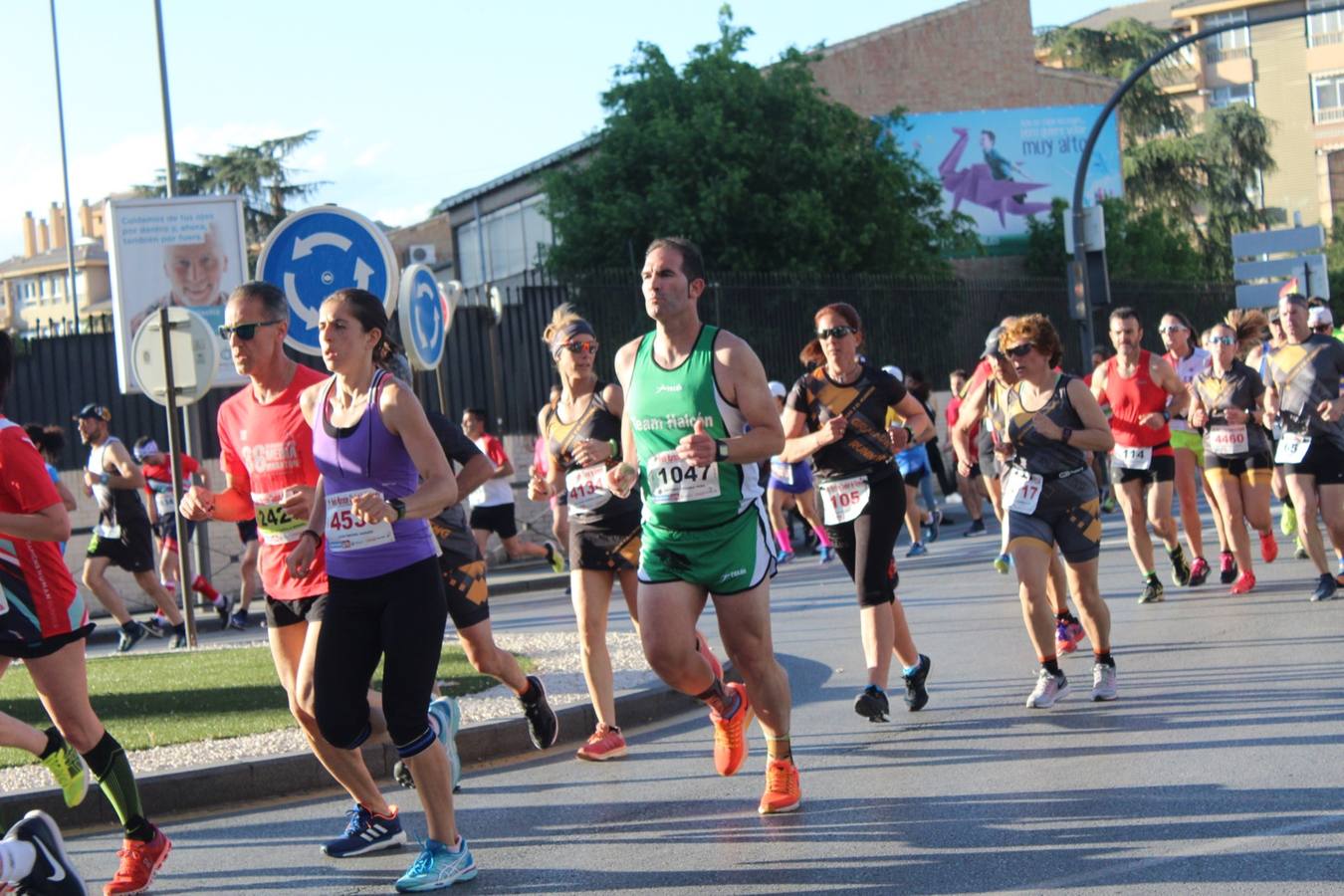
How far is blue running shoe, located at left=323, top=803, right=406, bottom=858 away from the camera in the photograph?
6.16 m

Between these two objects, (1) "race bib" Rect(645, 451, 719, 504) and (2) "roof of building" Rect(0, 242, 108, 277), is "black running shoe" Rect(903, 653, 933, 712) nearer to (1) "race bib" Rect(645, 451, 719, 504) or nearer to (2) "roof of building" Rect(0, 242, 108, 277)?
(1) "race bib" Rect(645, 451, 719, 504)

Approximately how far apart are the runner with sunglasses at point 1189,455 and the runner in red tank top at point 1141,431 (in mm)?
464

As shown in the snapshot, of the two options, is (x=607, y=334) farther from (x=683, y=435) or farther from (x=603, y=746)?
(x=683, y=435)

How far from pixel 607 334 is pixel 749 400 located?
57.0 feet

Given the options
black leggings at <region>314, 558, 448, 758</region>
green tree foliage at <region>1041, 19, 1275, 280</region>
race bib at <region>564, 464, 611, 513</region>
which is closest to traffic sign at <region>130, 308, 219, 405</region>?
race bib at <region>564, 464, 611, 513</region>

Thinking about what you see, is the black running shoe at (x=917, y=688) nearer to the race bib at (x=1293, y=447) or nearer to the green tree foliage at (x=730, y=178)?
the race bib at (x=1293, y=447)

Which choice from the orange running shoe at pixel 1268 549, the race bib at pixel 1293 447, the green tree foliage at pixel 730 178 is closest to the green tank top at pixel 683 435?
the race bib at pixel 1293 447

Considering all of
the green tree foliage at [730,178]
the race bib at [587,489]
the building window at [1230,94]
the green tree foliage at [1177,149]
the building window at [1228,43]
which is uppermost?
the building window at [1228,43]

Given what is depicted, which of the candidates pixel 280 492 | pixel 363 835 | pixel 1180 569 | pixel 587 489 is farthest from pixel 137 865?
pixel 1180 569

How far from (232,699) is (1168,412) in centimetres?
649

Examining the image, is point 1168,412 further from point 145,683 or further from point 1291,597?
point 145,683

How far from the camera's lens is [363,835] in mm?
6176

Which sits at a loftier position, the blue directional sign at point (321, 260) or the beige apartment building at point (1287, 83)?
the beige apartment building at point (1287, 83)

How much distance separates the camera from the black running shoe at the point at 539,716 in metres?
7.77
